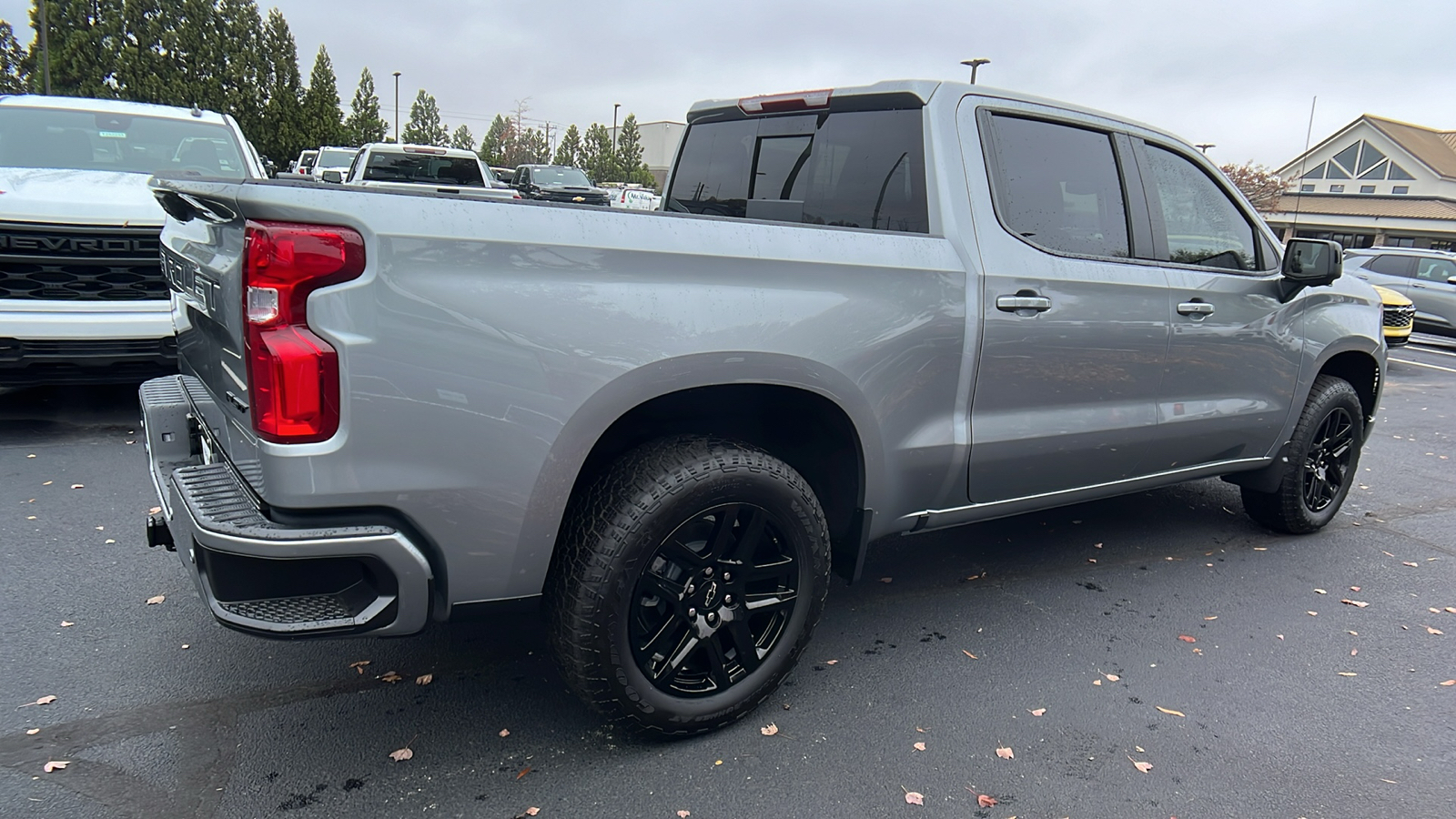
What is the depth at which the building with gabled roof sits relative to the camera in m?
39.3

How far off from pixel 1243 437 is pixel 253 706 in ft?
13.5

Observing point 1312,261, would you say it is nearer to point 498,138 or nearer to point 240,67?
point 240,67

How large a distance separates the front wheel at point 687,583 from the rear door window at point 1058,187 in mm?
1326

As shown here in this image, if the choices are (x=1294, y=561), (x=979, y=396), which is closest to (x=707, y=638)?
(x=979, y=396)

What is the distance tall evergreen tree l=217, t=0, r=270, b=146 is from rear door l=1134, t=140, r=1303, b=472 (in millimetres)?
41898

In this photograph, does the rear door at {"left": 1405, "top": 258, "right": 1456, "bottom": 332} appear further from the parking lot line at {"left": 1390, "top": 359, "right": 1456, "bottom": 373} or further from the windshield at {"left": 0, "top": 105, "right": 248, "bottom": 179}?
the windshield at {"left": 0, "top": 105, "right": 248, "bottom": 179}

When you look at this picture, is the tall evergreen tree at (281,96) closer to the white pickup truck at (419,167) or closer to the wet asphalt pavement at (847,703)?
the white pickup truck at (419,167)

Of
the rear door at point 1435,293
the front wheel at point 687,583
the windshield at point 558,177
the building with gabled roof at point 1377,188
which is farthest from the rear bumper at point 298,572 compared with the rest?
the building with gabled roof at point 1377,188

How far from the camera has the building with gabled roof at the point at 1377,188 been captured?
39281 mm

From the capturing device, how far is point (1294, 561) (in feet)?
14.9

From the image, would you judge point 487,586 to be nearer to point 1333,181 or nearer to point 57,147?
point 57,147

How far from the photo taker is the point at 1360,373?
4938 mm

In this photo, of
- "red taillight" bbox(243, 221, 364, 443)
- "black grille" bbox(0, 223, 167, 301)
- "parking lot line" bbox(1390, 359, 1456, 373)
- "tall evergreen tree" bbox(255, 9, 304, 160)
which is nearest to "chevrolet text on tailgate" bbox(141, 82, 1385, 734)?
"red taillight" bbox(243, 221, 364, 443)

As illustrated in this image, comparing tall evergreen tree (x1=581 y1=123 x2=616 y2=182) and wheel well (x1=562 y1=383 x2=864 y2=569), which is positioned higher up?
tall evergreen tree (x1=581 y1=123 x2=616 y2=182)
